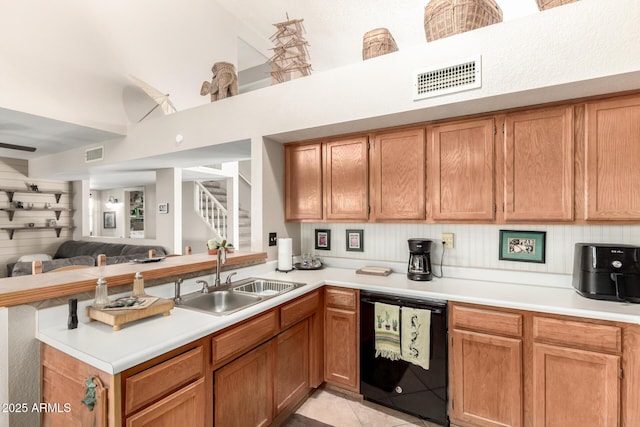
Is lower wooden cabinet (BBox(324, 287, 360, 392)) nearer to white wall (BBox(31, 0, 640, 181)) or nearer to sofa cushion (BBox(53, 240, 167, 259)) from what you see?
white wall (BBox(31, 0, 640, 181))

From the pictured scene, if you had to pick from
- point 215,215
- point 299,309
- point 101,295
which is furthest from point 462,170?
point 215,215

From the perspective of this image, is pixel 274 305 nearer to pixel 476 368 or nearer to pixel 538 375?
pixel 476 368

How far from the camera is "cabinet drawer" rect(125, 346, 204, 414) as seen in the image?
3.88 feet

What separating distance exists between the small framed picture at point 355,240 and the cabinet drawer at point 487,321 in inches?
45.7

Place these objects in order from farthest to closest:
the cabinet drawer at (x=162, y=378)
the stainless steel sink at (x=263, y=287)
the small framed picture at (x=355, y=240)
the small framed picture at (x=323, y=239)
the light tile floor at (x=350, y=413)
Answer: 1. the small framed picture at (x=323, y=239)
2. the small framed picture at (x=355, y=240)
3. the stainless steel sink at (x=263, y=287)
4. the light tile floor at (x=350, y=413)
5. the cabinet drawer at (x=162, y=378)

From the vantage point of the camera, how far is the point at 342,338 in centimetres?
237

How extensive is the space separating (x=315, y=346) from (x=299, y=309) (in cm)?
42

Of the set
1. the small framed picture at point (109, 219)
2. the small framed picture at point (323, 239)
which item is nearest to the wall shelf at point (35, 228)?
the small framed picture at point (109, 219)

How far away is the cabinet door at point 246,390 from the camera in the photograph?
158 centimetres

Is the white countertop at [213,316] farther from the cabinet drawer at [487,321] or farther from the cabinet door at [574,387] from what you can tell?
the cabinet door at [574,387]

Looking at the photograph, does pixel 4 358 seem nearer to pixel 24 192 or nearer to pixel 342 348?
pixel 342 348

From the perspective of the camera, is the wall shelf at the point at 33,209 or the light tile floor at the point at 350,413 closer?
the light tile floor at the point at 350,413

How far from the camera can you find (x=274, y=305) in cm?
192

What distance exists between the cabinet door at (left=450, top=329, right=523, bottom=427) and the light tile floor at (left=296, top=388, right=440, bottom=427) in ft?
1.05
